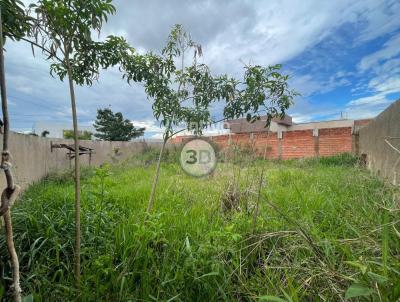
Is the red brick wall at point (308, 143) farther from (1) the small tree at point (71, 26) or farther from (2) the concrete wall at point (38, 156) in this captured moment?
(1) the small tree at point (71, 26)

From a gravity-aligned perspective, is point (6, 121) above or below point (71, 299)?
above

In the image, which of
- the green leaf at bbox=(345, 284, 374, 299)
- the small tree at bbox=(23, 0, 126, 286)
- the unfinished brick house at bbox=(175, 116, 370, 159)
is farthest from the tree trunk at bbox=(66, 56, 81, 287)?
the unfinished brick house at bbox=(175, 116, 370, 159)

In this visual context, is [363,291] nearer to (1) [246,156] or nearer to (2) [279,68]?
(2) [279,68]

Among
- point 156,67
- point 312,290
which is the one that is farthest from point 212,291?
point 156,67

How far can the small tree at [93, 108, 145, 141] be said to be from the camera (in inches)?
1083

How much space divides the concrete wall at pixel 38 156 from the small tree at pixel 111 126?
16.0 m

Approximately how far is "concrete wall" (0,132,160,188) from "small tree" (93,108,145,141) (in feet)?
52.5

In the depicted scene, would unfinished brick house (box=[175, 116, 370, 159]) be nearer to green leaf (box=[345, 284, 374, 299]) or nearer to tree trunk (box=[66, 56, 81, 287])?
tree trunk (box=[66, 56, 81, 287])

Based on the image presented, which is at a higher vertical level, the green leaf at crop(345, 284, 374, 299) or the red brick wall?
the red brick wall

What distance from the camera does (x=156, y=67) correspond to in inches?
99.7

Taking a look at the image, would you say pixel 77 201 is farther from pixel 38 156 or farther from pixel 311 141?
pixel 311 141

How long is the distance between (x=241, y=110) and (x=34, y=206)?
243 cm

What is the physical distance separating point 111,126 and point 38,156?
2285 cm

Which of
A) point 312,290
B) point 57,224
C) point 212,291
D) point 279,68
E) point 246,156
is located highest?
point 279,68
